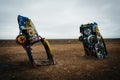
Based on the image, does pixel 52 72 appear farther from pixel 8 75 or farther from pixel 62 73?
pixel 8 75

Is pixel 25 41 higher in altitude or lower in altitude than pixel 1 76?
higher

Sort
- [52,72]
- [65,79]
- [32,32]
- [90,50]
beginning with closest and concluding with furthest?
1. [65,79]
2. [52,72]
3. [32,32]
4. [90,50]

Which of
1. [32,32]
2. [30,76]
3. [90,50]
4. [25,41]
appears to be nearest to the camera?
[30,76]

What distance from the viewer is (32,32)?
6789 mm

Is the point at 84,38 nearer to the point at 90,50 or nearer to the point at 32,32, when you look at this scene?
the point at 90,50

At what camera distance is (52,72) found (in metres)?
5.58

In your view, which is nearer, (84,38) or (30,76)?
(30,76)

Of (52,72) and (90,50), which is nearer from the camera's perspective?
(52,72)

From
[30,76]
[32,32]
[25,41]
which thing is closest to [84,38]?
[32,32]

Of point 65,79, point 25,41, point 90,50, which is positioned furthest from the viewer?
point 90,50

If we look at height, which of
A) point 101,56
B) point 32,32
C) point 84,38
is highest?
point 32,32

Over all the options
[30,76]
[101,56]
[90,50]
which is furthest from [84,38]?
[30,76]

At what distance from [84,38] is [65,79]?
426cm

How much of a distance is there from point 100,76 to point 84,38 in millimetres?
3927
